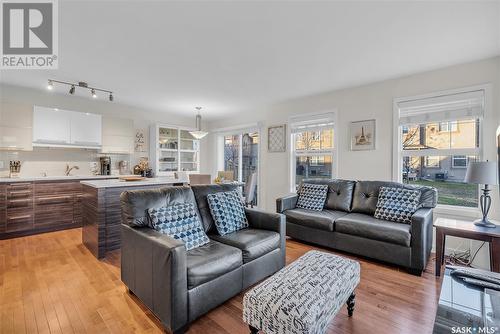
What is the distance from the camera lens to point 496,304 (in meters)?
1.29

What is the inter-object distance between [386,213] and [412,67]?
1921 millimetres

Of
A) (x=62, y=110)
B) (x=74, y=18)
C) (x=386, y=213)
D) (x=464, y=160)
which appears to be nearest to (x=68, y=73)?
(x=62, y=110)

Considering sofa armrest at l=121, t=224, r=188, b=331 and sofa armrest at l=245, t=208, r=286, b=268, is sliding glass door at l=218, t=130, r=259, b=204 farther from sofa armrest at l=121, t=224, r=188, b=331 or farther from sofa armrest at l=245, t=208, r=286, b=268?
sofa armrest at l=121, t=224, r=188, b=331

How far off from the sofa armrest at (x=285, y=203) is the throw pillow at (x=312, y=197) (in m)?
0.08

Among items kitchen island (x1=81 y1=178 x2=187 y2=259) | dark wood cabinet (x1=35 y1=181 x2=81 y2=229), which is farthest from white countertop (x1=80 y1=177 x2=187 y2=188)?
dark wood cabinet (x1=35 y1=181 x2=81 y2=229)

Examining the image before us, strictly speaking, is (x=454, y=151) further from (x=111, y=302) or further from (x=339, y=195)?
(x=111, y=302)

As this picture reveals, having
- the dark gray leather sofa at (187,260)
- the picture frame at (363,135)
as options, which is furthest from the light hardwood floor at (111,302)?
the picture frame at (363,135)

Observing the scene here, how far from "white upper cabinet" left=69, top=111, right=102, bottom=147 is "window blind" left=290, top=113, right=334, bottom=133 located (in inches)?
150

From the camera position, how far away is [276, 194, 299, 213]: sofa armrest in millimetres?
3553

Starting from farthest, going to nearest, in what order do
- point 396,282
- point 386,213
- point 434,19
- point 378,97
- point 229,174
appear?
1. point 229,174
2. point 378,97
3. point 386,213
4. point 396,282
5. point 434,19

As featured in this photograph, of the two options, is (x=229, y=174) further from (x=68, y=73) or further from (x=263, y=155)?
(x=68, y=73)

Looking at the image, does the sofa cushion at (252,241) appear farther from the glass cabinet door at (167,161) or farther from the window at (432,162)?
the glass cabinet door at (167,161)

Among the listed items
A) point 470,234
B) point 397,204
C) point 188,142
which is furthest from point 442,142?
point 188,142

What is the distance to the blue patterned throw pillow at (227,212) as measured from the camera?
239cm
